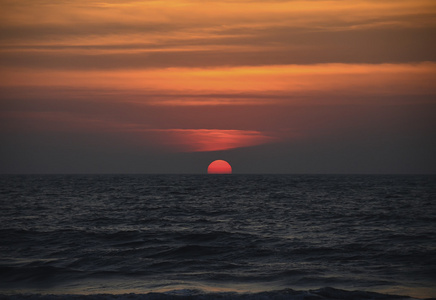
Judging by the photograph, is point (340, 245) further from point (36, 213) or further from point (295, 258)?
point (36, 213)

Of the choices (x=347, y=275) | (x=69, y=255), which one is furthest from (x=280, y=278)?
(x=69, y=255)

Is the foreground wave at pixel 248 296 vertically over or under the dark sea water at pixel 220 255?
over

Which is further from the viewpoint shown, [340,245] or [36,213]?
[36,213]

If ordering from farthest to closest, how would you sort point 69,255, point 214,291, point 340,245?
point 340,245, point 69,255, point 214,291

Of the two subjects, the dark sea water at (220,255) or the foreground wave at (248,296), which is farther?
the dark sea water at (220,255)

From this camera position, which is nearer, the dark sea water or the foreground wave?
the foreground wave

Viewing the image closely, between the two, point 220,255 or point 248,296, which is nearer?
point 248,296

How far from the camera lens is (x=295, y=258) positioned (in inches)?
763

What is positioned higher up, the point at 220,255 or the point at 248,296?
the point at 248,296

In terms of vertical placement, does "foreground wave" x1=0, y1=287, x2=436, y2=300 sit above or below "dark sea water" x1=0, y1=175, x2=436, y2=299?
above

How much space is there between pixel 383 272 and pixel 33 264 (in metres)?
12.6

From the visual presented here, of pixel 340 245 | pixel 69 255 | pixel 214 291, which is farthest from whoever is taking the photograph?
pixel 340 245

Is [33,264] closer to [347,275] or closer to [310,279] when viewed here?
[310,279]

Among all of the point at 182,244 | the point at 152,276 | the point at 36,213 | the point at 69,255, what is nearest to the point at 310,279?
the point at 152,276
